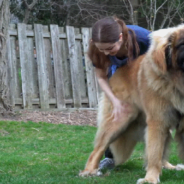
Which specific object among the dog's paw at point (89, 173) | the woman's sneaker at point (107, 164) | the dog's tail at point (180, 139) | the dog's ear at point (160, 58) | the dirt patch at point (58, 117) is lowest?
the dirt patch at point (58, 117)

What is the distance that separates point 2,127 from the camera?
671 centimetres

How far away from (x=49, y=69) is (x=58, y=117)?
1162 millimetres

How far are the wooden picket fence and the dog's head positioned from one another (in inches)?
177

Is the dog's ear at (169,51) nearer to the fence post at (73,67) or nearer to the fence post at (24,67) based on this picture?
the fence post at (24,67)

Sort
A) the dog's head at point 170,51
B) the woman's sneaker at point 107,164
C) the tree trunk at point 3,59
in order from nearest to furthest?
the dog's head at point 170,51 → the woman's sneaker at point 107,164 → the tree trunk at point 3,59

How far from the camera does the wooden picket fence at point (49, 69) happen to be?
8023 mm

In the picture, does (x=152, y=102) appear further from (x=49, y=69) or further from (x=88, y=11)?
(x=88, y=11)

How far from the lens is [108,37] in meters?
3.88

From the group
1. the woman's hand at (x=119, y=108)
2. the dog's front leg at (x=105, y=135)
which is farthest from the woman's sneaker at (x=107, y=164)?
the woman's hand at (x=119, y=108)

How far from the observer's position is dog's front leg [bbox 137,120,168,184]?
3785 mm

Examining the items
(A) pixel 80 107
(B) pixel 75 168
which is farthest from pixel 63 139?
(A) pixel 80 107

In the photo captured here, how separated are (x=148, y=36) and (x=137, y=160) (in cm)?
167

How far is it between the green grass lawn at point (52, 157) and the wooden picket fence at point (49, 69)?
1.22 m

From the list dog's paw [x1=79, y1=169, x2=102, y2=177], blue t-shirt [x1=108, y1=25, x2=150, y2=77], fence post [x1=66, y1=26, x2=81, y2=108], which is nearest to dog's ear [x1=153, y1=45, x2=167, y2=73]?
blue t-shirt [x1=108, y1=25, x2=150, y2=77]
